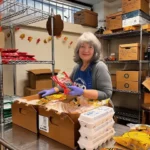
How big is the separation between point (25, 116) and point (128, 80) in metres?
2.16

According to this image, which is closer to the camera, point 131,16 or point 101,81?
point 101,81

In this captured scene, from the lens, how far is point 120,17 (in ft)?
9.97

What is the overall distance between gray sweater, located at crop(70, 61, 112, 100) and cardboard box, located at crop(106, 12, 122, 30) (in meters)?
1.98

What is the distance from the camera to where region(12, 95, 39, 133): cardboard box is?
1.08 m

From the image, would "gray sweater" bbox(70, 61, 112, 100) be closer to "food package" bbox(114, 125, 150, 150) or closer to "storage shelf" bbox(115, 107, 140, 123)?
"food package" bbox(114, 125, 150, 150)

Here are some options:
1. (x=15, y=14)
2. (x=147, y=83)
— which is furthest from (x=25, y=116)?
(x=147, y=83)

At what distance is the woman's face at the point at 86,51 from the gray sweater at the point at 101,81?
9cm

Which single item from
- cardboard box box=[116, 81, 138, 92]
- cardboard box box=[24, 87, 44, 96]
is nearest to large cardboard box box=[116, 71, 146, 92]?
cardboard box box=[116, 81, 138, 92]

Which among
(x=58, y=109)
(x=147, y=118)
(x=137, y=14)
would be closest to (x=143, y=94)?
(x=147, y=118)

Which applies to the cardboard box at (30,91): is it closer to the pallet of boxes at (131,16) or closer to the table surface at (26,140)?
the table surface at (26,140)

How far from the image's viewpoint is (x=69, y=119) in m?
0.88

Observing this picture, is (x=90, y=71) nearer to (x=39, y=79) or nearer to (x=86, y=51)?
(x=86, y=51)

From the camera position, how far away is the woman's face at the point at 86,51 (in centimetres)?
139

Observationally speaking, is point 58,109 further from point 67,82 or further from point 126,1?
point 126,1
